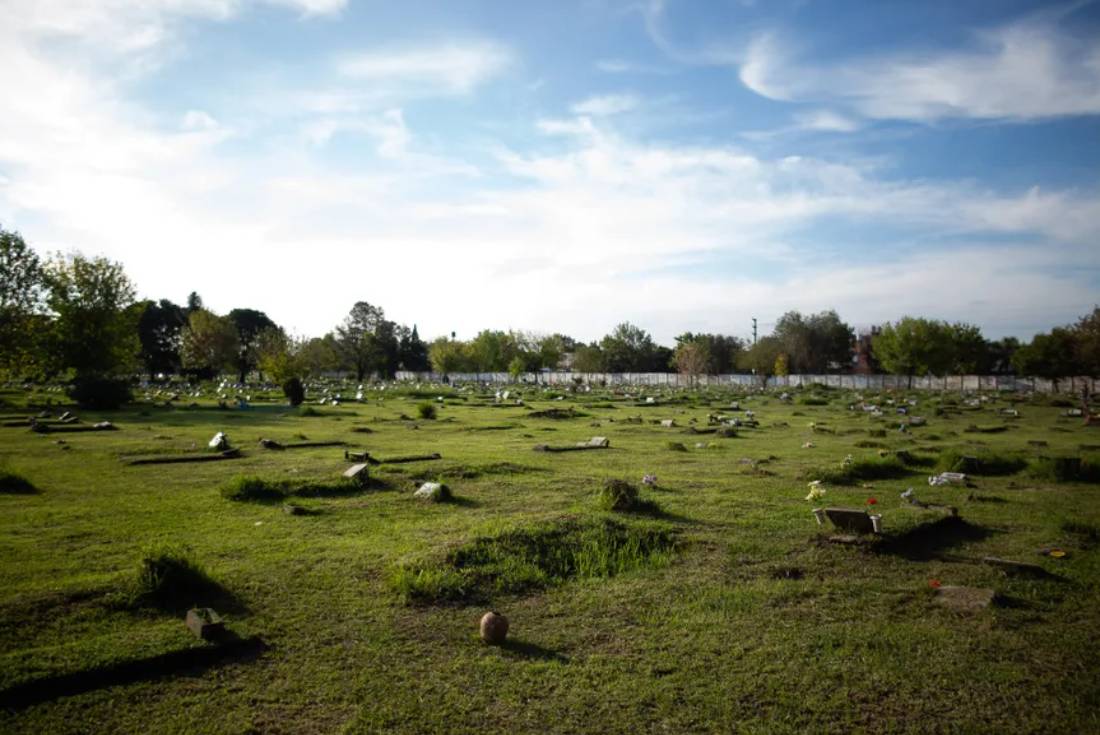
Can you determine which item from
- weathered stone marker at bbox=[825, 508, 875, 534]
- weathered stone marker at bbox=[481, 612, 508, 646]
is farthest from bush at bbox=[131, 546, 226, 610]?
weathered stone marker at bbox=[825, 508, 875, 534]

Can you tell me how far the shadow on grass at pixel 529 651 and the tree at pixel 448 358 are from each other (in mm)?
85949

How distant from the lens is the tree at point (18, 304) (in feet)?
102

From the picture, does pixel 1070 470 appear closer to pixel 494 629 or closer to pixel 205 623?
pixel 494 629

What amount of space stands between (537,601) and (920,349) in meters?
69.8

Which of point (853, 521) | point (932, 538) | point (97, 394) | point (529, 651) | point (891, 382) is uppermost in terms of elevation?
point (97, 394)

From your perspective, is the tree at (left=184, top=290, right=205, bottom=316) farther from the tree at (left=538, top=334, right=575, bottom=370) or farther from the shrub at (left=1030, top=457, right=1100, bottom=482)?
the shrub at (left=1030, top=457, right=1100, bottom=482)

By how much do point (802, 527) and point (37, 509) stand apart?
10.8 metres

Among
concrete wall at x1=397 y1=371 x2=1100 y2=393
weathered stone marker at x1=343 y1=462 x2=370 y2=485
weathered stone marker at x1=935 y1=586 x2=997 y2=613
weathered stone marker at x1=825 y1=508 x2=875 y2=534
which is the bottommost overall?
weathered stone marker at x1=935 y1=586 x2=997 y2=613

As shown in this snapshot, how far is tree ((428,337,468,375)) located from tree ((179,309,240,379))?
33.0m

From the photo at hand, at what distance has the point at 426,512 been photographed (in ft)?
31.7

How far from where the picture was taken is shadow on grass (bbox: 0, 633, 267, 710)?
14.7ft

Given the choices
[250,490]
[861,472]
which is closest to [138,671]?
[250,490]

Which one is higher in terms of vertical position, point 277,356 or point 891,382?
point 277,356

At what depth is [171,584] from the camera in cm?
604
